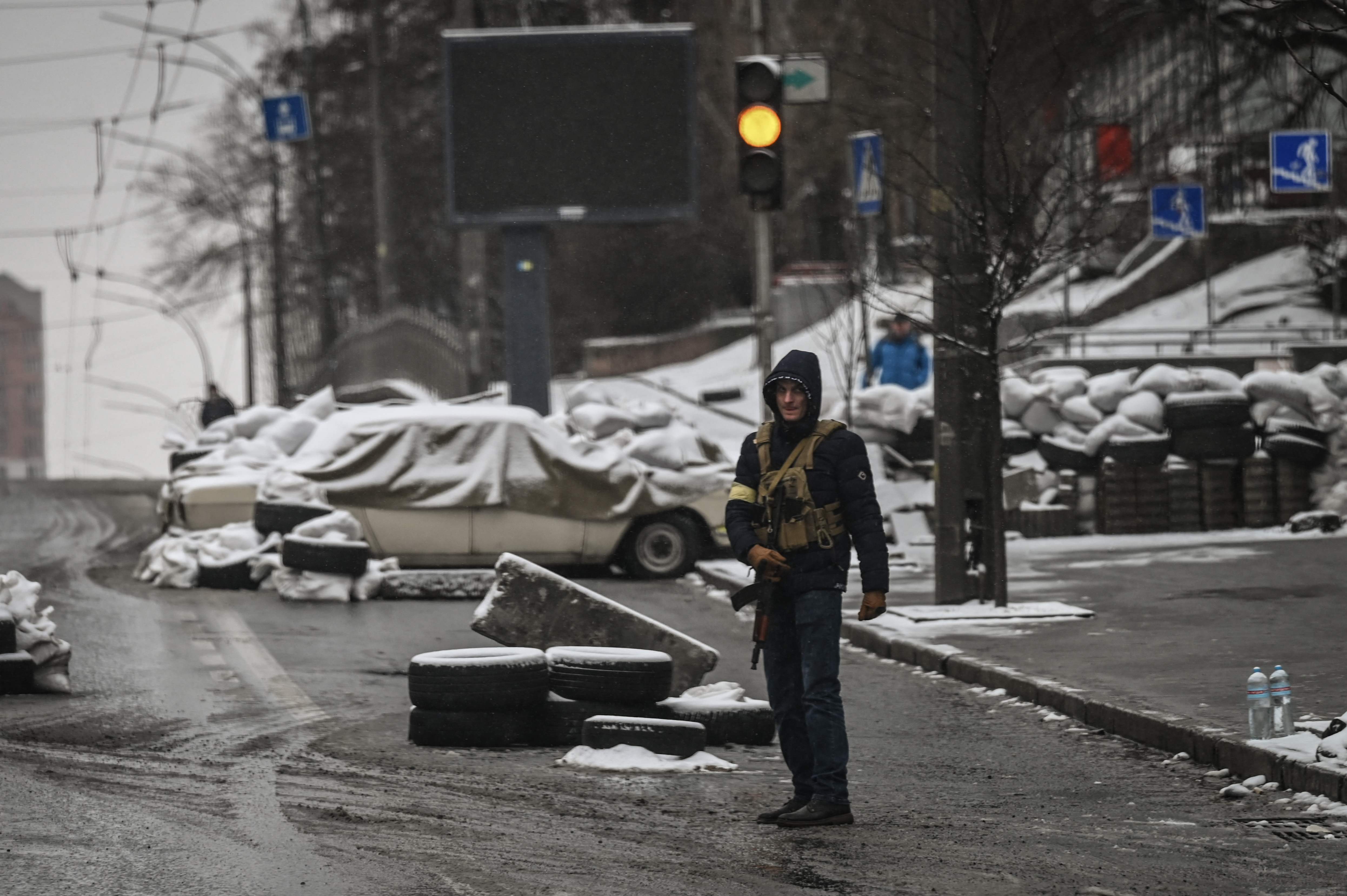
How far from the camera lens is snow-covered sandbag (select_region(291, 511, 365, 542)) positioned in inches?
656

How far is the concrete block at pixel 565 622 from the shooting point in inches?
386

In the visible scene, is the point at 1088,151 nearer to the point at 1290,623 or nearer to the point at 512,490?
the point at 512,490

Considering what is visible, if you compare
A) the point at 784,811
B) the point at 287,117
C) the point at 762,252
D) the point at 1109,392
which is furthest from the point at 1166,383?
the point at 287,117

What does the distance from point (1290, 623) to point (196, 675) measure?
6939mm

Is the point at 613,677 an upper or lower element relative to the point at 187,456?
lower

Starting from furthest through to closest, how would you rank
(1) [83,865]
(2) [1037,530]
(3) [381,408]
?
1. (2) [1037,530]
2. (3) [381,408]
3. (1) [83,865]

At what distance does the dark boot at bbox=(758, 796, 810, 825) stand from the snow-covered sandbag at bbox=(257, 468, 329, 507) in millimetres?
10903

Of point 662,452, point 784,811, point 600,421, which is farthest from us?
point 600,421

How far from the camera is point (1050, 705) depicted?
10078mm

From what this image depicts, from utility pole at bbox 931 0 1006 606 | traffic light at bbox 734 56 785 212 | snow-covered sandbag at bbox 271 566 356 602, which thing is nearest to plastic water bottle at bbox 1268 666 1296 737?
utility pole at bbox 931 0 1006 606

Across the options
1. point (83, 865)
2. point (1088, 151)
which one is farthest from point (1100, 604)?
point (1088, 151)

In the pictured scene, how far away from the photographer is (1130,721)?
905 cm

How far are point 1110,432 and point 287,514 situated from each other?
30.1 feet

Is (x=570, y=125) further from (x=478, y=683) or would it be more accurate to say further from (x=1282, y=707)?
(x=1282, y=707)
